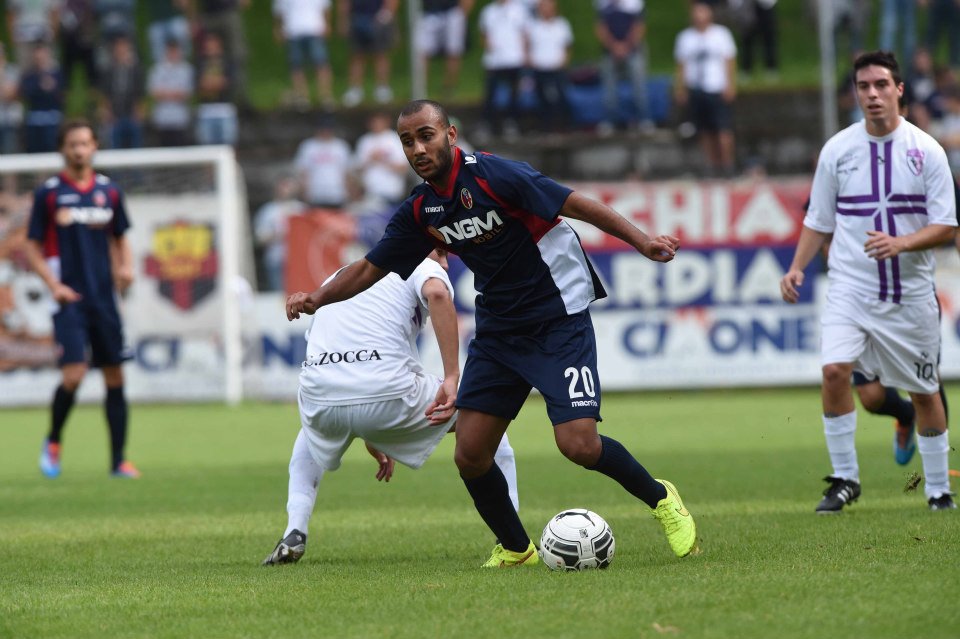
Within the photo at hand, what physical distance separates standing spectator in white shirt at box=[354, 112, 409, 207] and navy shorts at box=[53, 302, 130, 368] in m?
9.54

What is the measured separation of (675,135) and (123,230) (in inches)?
485

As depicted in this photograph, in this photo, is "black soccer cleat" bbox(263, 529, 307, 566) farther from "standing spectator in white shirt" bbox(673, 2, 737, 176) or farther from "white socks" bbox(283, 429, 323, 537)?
"standing spectator in white shirt" bbox(673, 2, 737, 176)

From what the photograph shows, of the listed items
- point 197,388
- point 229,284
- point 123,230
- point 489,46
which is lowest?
point 197,388

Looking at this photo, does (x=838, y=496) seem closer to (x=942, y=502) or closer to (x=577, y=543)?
(x=942, y=502)

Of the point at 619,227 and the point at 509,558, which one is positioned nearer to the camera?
the point at 619,227

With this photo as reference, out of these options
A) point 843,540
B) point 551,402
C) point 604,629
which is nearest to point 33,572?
point 551,402

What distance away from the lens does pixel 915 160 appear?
8.18m

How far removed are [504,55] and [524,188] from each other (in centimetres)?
1583

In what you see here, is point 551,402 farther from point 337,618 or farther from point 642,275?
point 642,275

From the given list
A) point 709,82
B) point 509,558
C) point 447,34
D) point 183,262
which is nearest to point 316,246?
point 183,262

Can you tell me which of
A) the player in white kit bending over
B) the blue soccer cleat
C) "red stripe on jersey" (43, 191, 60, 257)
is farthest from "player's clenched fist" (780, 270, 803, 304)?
the blue soccer cleat

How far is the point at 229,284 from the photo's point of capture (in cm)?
1955

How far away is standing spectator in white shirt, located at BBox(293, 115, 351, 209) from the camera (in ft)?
70.2

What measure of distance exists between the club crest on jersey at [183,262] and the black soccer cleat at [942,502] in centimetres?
1293
